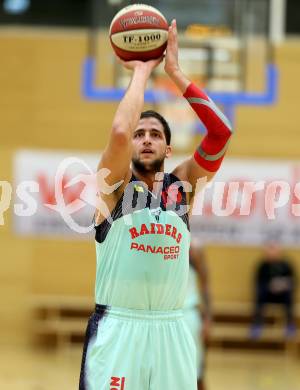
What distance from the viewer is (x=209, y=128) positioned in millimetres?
4793

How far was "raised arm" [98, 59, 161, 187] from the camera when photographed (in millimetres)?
4238

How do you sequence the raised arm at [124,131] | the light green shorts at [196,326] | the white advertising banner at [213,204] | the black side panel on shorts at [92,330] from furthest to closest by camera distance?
the white advertising banner at [213,204], the light green shorts at [196,326], the black side panel on shorts at [92,330], the raised arm at [124,131]

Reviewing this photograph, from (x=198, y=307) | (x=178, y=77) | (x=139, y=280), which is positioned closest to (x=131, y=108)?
(x=178, y=77)

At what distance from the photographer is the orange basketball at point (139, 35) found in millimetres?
4590

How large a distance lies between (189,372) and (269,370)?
8.75 m

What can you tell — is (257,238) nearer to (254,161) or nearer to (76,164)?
(254,161)

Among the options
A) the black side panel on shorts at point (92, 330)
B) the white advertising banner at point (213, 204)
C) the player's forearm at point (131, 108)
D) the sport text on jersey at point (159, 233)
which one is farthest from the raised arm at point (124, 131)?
the white advertising banner at point (213, 204)

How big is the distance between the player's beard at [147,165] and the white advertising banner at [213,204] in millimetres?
9440

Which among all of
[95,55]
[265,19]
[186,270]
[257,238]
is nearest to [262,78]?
[265,19]

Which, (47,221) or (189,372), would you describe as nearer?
(189,372)

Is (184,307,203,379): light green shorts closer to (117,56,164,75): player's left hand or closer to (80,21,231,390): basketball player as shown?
(80,21,231,390): basketball player

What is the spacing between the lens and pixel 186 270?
15.3ft

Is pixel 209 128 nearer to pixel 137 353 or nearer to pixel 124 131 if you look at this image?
pixel 124 131

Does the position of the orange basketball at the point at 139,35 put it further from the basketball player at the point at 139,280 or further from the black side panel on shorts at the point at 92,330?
the black side panel on shorts at the point at 92,330
